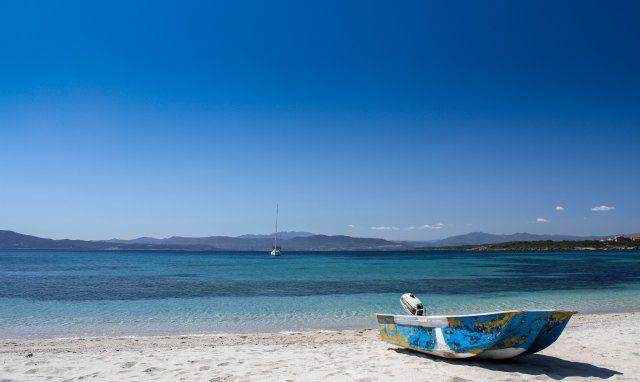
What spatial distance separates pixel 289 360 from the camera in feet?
31.1

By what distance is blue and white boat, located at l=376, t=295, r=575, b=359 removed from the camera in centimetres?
782

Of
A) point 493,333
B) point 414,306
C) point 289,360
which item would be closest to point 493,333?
point 493,333

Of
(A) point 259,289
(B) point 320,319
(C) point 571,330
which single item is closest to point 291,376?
(B) point 320,319

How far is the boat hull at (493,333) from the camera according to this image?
7820mm

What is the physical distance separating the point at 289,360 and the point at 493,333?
4.20 metres

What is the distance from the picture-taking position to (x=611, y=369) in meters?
8.51

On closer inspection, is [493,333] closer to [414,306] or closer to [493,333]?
[493,333]

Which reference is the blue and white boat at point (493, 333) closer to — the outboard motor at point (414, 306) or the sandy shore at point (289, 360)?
the sandy shore at point (289, 360)

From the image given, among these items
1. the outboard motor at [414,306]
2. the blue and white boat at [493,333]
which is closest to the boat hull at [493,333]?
the blue and white boat at [493,333]

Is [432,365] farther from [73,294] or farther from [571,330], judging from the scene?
[73,294]

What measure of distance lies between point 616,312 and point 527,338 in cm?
1315

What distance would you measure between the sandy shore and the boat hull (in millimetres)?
339

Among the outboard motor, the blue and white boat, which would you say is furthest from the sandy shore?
the outboard motor

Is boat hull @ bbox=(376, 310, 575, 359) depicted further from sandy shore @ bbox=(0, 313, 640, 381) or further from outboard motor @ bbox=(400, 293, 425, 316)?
outboard motor @ bbox=(400, 293, 425, 316)
